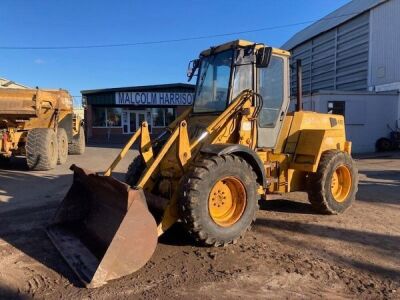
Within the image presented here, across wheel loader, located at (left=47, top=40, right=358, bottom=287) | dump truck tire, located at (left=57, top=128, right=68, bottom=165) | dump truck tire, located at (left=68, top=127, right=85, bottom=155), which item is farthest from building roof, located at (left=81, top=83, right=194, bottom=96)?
wheel loader, located at (left=47, top=40, right=358, bottom=287)

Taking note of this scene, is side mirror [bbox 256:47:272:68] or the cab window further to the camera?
the cab window

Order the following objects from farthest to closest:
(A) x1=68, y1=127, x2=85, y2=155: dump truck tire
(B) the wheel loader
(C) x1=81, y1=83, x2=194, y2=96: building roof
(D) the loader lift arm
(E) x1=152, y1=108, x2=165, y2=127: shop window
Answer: (E) x1=152, y1=108, x2=165, y2=127: shop window, (C) x1=81, y1=83, x2=194, y2=96: building roof, (A) x1=68, y1=127, x2=85, y2=155: dump truck tire, (D) the loader lift arm, (B) the wheel loader

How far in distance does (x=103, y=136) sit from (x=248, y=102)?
29.7m

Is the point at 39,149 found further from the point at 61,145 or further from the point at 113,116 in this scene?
the point at 113,116

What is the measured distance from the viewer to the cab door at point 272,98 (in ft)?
22.4

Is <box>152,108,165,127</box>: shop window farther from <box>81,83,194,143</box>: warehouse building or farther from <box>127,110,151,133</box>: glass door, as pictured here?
<box>127,110,151,133</box>: glass door

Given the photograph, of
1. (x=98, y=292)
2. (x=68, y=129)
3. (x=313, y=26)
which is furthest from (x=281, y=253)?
(x=313, y=26)

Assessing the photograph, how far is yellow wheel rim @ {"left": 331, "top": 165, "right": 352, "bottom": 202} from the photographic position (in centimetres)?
770

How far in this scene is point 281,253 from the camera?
17.9 ft

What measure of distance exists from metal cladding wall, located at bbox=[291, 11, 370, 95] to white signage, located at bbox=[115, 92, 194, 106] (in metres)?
10.2

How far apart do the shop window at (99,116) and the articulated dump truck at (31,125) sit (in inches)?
859

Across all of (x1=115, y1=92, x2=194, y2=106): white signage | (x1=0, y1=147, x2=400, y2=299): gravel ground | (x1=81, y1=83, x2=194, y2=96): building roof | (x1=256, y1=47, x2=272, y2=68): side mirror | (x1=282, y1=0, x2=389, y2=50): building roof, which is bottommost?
(x1=0, y1=147, x2=400, y2=299): gravel ground

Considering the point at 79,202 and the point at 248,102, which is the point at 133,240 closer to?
the point at 79,202

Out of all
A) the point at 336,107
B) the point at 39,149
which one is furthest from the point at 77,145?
the point at 336,107
